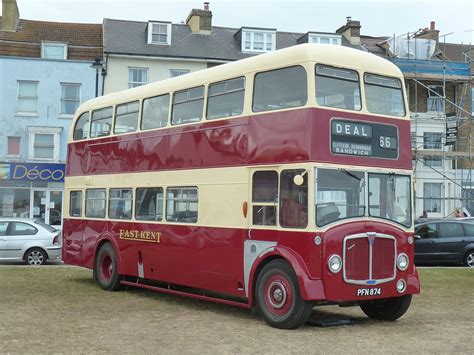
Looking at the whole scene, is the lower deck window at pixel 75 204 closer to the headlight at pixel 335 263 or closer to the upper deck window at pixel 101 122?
the upper deck window at pixel 101 122

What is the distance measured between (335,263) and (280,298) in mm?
973

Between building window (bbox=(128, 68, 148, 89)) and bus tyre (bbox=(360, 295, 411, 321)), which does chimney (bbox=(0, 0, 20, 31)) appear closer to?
building window (bbox=(128, 68, 148, 89))

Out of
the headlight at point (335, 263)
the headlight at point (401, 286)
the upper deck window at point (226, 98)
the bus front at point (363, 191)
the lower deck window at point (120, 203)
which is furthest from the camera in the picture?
the lower deck window at point (120, 203)

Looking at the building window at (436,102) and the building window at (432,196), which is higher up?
the building window at (436,102)

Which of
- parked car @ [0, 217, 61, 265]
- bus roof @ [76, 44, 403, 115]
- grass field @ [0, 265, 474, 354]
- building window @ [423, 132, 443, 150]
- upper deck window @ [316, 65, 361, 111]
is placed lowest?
grass field @ [0, 265, 474, 354]

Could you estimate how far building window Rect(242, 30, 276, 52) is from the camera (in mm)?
38000

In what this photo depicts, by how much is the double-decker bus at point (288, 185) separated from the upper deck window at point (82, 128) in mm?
3025

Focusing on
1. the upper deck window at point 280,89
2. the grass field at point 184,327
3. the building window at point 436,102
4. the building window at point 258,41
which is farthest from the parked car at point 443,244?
the building window at point 258,41

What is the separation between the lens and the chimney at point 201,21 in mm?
38438

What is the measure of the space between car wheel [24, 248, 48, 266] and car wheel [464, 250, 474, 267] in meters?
12.7

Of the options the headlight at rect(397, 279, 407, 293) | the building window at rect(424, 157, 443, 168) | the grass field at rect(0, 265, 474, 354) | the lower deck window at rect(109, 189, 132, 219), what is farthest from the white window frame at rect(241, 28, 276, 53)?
the headlight at rect(397, 279, 407, 293)

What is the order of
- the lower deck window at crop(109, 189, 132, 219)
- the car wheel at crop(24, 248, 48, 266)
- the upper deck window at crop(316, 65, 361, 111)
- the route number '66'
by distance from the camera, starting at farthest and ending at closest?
the car wheel at crop(24, 248, 48, 266) < the lower deck window at crop(109, 189, 132, 219) < the route number '66' < the upper deck window at crop(316, 65, 361, 111)

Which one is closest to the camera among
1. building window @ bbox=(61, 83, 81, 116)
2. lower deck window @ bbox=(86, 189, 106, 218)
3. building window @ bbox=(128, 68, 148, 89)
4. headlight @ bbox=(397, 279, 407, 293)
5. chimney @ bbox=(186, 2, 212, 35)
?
headlight @ bbox=(397, 279, 407, 293)

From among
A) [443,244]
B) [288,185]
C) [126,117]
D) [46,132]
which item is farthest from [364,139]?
[46,132]
